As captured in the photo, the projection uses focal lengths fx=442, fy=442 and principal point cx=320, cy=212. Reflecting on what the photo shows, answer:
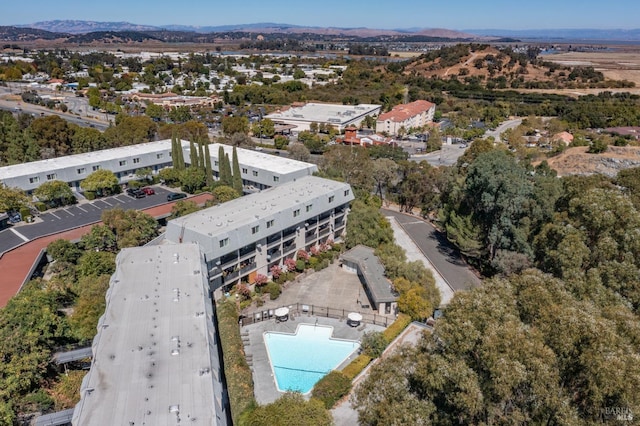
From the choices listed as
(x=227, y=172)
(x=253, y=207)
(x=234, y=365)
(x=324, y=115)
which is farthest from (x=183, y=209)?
(x=324, y=115)

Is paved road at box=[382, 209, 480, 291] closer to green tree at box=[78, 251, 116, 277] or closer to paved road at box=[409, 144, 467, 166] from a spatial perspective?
green tree at box=[78, 251, 116, 277]

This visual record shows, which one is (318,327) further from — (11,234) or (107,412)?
(11,234)

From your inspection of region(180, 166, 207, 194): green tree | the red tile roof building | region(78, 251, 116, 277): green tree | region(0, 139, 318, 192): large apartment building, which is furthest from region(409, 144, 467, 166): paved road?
region(78, 251, 116, 277): green tree

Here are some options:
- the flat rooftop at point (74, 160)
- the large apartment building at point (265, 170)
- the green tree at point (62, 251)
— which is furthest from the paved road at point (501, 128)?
the green tree at point (62, 251)

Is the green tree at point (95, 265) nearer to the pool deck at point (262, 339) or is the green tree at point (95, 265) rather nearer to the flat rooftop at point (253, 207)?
the flat rooftop at point (253, 207)

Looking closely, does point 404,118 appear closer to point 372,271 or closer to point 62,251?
point 372,271
